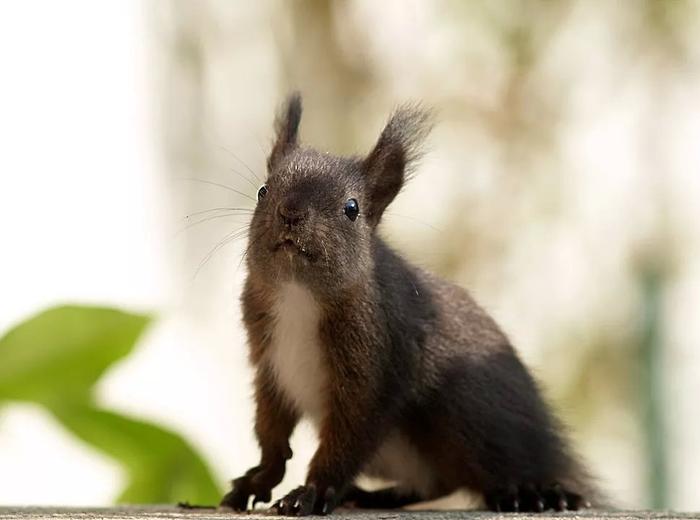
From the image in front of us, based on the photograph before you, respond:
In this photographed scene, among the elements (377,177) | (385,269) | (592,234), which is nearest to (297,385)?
(385,269)

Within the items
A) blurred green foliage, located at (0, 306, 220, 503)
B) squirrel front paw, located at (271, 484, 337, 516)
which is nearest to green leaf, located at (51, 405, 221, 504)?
blurred green foliage, located at (0, 306, 220, 503)

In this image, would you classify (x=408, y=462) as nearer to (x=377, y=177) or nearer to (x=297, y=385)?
(x=297, y=385)

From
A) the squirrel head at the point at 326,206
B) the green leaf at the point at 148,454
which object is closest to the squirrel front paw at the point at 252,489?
the green leaf at the point at 148,454

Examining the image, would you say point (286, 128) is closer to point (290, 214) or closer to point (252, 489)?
point (290, 214)

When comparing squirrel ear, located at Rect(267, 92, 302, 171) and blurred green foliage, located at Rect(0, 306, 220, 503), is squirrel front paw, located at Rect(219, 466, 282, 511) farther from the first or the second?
squirrel ear, located at Rect(267, 92, 302, 171)

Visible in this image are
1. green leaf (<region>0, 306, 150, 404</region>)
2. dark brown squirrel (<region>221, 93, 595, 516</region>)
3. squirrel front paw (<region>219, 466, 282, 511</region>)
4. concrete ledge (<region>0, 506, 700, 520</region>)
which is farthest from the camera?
green leaf (<region>0, 306, 150, 404</region>)

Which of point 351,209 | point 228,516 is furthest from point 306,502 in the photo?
point 351,209
